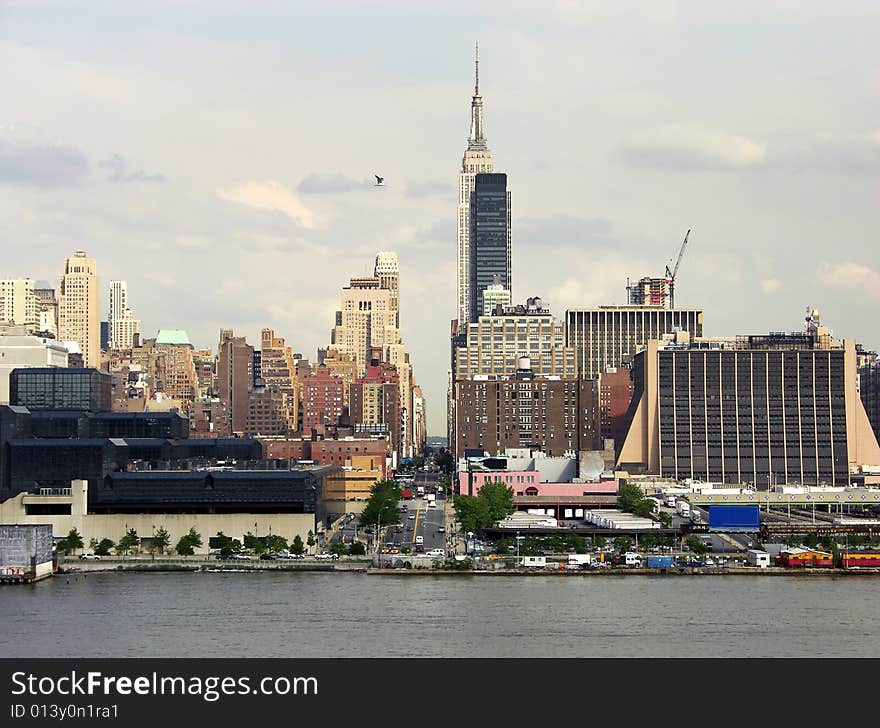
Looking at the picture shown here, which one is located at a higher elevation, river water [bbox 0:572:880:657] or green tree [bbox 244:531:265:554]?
green tree [bbox 244:531:265:554]

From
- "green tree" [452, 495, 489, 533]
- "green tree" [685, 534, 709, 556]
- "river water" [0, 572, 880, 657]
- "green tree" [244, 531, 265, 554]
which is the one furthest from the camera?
"green tree" [452, 495, 489, 533]

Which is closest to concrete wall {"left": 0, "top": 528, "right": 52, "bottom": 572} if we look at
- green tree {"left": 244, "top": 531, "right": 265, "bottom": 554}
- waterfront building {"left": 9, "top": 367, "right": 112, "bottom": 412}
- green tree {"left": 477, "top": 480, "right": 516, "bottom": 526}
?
green tree {"left": 244, "top": 531, "right": 265, "bottom": 554}

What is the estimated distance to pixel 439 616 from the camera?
82.4 m

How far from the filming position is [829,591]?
95688 mm

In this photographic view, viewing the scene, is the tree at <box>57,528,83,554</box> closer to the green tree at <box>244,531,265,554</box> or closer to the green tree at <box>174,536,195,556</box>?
the green tree at <box>174,536,195,556</box>

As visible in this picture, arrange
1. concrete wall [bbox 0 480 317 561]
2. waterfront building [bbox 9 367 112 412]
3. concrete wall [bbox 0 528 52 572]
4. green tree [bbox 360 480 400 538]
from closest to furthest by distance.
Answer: concrete wall [bbox 0 528 52 572], concrete wall [bbox 0 480 317 561], green tree [bbox 360 480 400 538], waterfront building [bbox 9 367 112 412]

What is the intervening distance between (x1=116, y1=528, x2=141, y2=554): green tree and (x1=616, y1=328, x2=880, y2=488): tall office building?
84.0m

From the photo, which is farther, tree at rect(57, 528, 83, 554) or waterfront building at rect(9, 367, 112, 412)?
waterfront building at rect(9, 367, 112, 412)

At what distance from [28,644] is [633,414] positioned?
427 feet

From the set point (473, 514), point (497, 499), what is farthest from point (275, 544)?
point (497, 499)

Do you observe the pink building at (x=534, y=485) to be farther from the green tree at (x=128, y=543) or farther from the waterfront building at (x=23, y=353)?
the waterfront building at (x=23, y=353)

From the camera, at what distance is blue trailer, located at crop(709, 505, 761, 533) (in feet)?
423

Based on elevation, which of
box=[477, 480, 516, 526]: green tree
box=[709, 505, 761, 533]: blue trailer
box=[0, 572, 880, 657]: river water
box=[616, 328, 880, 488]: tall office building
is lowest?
box=[0, 572, 880, 657]: river water
